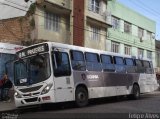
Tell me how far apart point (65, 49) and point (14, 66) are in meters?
2.53

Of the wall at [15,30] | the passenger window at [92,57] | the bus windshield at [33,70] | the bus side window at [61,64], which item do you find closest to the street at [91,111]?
the bus windshield at [33,70]

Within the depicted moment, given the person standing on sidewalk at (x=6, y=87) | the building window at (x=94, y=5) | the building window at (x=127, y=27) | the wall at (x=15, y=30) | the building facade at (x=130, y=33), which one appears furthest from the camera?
the building window at (x=127, y=27)

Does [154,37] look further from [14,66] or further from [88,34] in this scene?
[14,66]

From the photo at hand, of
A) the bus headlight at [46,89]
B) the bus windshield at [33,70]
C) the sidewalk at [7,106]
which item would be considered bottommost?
the sidewalk at [7,106]

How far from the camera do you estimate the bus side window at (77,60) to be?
727 inches

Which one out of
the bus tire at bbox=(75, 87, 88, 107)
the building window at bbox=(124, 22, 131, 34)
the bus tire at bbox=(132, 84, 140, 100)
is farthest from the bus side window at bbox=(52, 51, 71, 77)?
the building window at bbox=(124, 22, 131, 34)

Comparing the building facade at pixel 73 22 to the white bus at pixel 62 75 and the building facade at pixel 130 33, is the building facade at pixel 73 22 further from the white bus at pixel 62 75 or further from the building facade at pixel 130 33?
the white bus at pixel 62 75

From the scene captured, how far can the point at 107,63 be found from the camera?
21547mm

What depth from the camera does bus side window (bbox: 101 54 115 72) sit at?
21.1m

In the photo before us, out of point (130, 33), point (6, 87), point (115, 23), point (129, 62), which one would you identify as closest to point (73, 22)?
point (129, 62)

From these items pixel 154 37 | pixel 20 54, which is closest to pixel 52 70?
pixel 20 54

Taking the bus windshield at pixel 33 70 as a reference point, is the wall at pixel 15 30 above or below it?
above

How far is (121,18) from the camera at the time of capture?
4197 cm

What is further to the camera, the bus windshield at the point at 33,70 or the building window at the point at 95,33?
the building window at the point at 95,33
